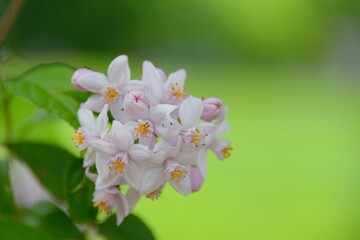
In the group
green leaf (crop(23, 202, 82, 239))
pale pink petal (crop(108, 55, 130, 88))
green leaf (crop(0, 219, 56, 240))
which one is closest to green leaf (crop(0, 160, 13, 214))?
green leaf (crop(23, 202, 82, 239))

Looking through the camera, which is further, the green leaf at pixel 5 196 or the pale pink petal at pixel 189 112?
the green leaf at pixel 5 196

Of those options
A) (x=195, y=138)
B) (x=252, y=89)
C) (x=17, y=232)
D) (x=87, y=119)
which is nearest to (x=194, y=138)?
(x=195, y=138)

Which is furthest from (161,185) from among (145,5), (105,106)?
(145,5)

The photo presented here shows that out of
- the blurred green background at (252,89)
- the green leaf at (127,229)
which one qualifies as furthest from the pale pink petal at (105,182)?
the blurred green background at (252,89)

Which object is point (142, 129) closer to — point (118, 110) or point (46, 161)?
point (118, 110)

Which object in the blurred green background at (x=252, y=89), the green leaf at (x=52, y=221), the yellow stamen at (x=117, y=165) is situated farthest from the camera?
the blurred green background at (x=252, y=89)

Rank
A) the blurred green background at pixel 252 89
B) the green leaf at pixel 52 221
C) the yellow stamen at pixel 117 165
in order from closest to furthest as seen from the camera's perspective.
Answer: the yellow stamen at pixel 117 165 < the green leaf at pixel 52 221 < the blurred green background at pixel 252 89

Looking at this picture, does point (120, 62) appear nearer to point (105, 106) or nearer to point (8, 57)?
point (105, 106)

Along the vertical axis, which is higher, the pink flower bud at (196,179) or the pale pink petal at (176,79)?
the pale pink petal at (176,79)

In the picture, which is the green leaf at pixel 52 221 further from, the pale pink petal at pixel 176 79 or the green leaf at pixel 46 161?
the pale pink petal at pixel 176 79
